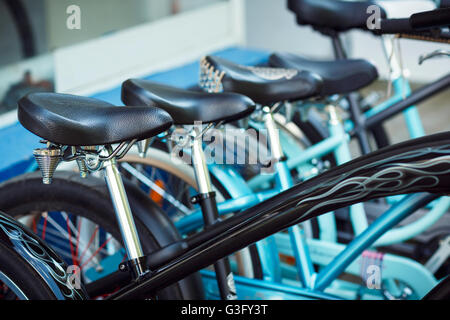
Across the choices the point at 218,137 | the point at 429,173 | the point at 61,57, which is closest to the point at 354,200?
the point at 429,173

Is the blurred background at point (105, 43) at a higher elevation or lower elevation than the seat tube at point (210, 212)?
higher

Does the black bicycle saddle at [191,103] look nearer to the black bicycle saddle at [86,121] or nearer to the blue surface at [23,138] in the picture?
the black bicycle saddle at [86,121]

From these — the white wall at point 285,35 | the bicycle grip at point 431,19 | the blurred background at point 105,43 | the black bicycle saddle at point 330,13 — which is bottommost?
the white wall at point 285,35

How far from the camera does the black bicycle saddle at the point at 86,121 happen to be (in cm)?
101

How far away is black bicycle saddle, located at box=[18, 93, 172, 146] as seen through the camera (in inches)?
39.9

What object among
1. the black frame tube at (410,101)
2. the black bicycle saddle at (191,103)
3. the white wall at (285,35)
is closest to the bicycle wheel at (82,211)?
the black bicycle saddle at (191,103)

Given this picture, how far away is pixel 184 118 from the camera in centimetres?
119

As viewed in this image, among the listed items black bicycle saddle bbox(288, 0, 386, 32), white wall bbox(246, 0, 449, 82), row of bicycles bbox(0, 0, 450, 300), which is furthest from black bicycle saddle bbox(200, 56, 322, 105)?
white wall bbox(246, 0, 449, 82)

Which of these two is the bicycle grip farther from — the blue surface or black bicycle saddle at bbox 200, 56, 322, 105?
the blue surface

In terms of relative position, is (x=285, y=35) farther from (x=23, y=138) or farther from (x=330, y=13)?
(x=23, y=138)

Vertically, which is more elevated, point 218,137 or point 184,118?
point 184,118

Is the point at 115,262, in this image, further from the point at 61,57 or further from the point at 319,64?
the point at 61,57

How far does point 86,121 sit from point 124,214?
0.67 ft
